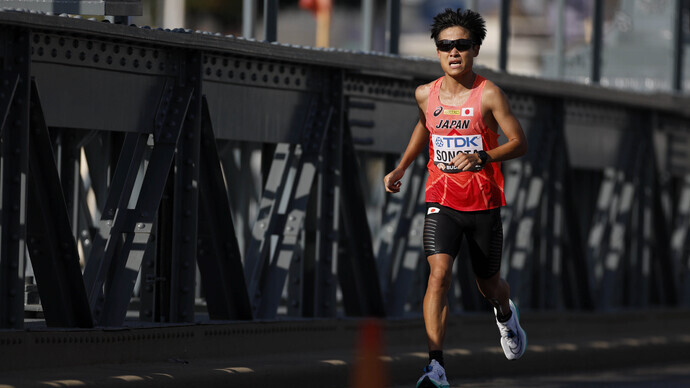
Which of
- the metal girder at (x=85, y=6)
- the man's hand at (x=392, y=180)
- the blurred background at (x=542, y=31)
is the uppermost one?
the blurred background at (x=542, y=31)

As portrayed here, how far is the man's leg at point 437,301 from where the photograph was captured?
9.73 meters

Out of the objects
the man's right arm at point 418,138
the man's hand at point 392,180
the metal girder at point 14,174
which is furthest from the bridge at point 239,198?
the man's hand at point 392,180

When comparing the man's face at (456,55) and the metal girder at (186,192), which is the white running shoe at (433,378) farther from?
the metal girder at (186,192)

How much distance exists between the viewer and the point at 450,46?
32.2 feet

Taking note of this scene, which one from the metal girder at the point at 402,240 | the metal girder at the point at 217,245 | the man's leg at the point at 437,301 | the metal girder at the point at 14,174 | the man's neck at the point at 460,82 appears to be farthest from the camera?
the metal girder at the point at 402,240

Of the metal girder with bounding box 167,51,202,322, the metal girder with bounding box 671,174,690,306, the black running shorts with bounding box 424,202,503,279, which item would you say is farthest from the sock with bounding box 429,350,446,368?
the metal girder with bounding box 671,174,690,306

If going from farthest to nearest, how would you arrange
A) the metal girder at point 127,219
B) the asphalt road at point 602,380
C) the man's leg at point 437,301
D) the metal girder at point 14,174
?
1. the asphalt road at point 602,380
2. the metal girder at point 127,219
3. the metal girder at point 14,174
4. the man's leg at point 437,301

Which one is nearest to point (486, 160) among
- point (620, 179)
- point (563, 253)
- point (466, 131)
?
point (466, 131)

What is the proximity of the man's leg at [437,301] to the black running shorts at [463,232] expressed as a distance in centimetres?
11

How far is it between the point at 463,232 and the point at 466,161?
78 centimetres

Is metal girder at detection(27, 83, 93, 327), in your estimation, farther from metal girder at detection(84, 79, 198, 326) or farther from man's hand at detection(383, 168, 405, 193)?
man's hand at detection(383, 168, 405, 193)

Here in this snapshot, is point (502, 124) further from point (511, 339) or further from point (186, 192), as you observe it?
point (186, 192)

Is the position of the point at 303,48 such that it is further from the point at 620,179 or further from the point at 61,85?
the point at 620,179

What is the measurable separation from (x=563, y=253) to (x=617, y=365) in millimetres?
1818
